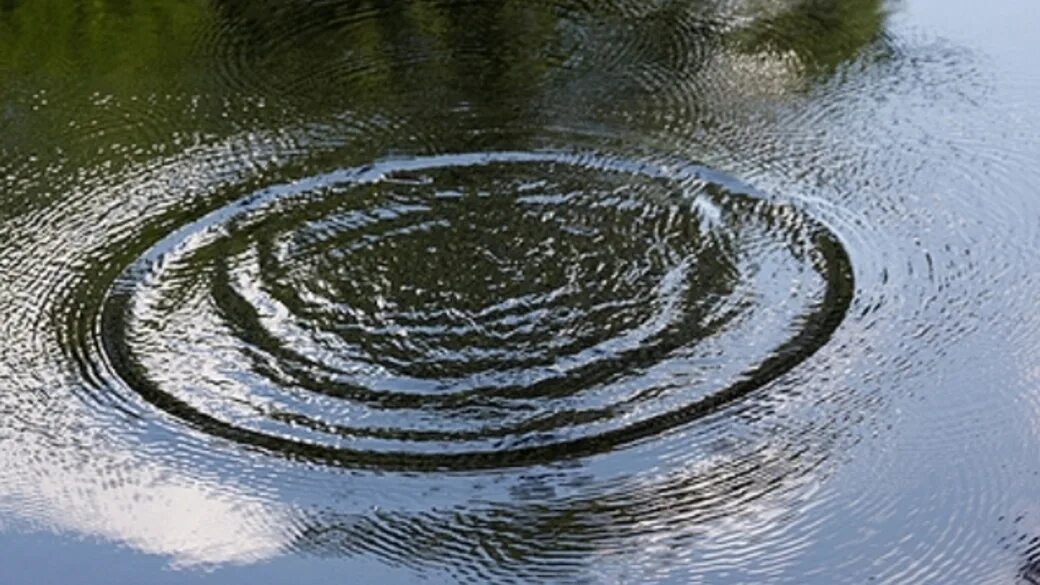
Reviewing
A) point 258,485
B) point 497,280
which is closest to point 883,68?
point 497,280

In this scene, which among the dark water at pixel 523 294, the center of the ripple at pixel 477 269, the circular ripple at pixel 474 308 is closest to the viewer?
the dark water at pixel 523 294

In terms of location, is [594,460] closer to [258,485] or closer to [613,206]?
[258,485]

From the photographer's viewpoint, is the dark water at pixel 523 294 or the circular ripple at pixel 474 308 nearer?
the dark water at pixel 523 294

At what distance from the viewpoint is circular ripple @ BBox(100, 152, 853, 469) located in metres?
2.77

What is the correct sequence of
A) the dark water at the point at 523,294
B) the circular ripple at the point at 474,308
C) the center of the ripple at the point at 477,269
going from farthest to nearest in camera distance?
the center of the ripple at the point at 477,269 < the circular ripple at the point at 474,308 < the dark water at the point at 523,294

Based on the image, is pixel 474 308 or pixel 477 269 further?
pixel 477 269

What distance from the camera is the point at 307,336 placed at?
299cm

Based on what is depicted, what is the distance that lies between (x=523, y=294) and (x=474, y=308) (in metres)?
0.10

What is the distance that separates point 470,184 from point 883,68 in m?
1.10

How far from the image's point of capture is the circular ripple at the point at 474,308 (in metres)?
2.77

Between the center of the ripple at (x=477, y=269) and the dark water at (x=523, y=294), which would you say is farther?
the center of the ripple at (x=477, y=269)

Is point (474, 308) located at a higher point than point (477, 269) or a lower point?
lower

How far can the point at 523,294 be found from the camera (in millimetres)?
3102

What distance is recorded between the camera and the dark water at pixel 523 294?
2518mm
